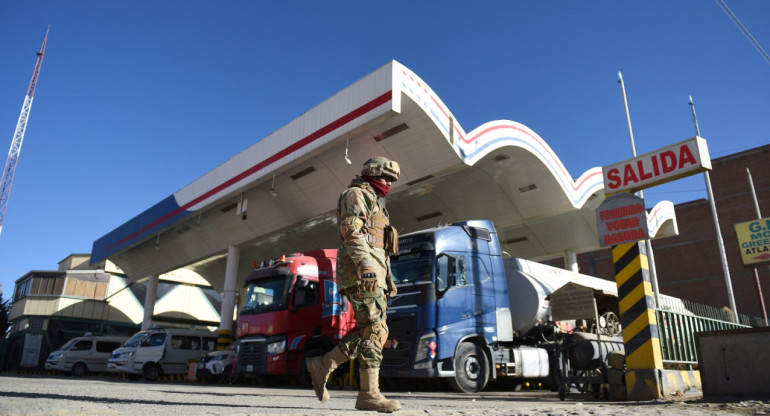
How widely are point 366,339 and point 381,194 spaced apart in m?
1.30

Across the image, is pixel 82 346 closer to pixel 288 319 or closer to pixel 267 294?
pixel 267 294

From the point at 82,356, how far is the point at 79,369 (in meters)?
0.52

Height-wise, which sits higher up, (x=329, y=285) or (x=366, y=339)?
(x=329, y=285)

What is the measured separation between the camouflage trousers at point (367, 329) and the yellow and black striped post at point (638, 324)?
4152mm

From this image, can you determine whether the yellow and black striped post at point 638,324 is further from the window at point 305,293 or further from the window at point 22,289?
the window at point 22,289

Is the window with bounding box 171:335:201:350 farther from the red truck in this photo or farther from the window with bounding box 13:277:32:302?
the window with bounding box 13:277:32:302

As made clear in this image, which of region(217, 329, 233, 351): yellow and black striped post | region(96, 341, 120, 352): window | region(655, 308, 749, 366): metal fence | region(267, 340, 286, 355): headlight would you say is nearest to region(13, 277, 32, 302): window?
region(96, 341, 120, 352): window

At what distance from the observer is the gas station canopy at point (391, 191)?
13.4 metres

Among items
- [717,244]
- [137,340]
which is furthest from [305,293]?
[717,244]

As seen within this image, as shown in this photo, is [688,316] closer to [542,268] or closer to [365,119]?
[542,268]

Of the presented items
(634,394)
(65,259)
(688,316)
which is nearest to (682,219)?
(688,316)

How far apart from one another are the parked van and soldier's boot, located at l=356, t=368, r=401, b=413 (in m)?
16.4

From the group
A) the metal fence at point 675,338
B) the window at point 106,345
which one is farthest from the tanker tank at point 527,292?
the window at point 106,345

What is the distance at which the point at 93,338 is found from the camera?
2225 cm
